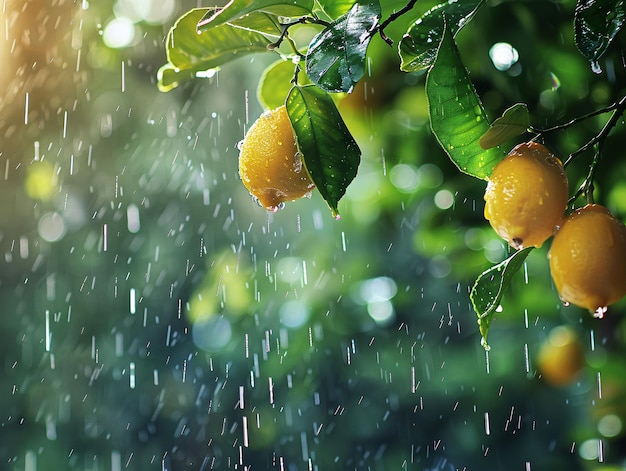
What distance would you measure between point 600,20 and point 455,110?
102 mm

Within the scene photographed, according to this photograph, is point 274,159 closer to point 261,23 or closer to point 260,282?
point 261,23

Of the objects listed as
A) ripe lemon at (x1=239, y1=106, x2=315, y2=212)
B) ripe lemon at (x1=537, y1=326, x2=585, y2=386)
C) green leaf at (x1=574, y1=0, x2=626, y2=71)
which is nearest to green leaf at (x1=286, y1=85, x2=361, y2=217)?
ripe lemon at (x1=239, y1=106, x2=315, y2=212)

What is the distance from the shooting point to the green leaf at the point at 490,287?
40 cm

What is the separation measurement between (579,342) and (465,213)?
1.33ft

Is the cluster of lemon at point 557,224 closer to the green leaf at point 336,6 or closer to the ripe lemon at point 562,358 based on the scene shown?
the green leaf at point 336,6

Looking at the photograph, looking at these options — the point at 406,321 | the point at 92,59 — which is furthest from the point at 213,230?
the point at 406,321

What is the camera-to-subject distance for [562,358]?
112 cm

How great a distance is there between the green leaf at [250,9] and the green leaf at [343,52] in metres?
0.03

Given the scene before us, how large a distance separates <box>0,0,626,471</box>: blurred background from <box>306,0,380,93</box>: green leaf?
206 millimetres

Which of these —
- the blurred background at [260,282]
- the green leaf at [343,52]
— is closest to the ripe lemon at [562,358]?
the blurred background at [260,282]

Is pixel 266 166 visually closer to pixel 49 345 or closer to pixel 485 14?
pixel 485 14

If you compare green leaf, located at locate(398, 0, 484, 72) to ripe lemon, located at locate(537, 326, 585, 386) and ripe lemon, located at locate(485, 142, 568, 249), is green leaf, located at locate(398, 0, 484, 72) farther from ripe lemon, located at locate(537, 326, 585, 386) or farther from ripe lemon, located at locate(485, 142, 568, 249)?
ripe lemon, located at locate(537, 326, 585, 386)

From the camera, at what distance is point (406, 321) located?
1.50 metres

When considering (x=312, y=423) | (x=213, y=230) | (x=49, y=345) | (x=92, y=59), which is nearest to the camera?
(x=312, y=423)
